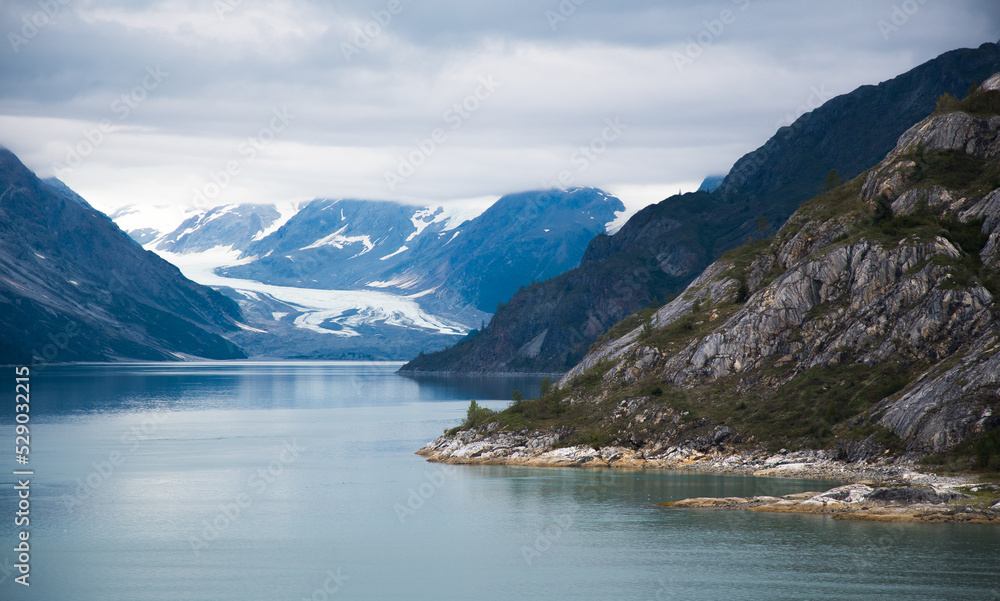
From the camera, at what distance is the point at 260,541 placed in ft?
221

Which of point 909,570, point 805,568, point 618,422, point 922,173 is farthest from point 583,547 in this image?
point 922,173

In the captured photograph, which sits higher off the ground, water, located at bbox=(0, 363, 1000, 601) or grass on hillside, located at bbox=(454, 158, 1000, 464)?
grass on hillside, located at bbox=(454, 158, 1000, 464)

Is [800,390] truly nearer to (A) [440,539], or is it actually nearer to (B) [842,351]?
(B) [842,351]

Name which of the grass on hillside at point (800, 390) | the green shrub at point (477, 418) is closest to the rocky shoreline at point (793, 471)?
the green shrub at point (477, 418)

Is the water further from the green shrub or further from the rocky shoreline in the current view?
the green shrub

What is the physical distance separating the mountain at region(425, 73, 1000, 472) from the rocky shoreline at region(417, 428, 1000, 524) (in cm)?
45

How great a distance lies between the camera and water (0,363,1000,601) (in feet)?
179

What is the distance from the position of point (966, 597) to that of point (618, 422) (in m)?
56.2

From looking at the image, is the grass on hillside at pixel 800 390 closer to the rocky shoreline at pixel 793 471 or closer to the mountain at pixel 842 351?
the mountain at pixel 842 351

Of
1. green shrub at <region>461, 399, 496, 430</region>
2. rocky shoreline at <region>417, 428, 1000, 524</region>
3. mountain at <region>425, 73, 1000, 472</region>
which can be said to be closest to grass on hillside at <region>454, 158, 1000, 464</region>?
mountain at <region>425, 73, 1000, 472</region>

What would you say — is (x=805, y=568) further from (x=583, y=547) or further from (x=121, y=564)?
(x=121, y=564)

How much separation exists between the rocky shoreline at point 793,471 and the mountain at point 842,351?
0.45 meters

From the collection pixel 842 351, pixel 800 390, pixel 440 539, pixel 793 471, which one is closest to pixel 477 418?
pixel 800 390

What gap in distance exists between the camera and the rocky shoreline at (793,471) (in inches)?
2653
